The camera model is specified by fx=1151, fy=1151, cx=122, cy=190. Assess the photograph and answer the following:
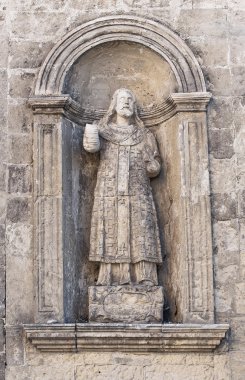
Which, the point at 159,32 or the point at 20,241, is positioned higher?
the point at 159,32

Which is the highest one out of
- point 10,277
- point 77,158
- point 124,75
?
point 124,75

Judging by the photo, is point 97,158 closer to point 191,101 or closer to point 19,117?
point 19,117

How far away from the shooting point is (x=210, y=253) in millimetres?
12094

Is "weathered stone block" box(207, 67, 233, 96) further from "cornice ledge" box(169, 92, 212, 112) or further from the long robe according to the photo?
the long robe

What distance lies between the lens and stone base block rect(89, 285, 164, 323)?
39.5 feet

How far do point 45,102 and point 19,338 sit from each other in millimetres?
2533

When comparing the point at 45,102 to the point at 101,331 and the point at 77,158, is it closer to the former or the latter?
the point at 77,158

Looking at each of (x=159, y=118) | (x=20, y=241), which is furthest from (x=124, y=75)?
(x=20, y=241)

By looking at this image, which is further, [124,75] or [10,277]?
[124,75]

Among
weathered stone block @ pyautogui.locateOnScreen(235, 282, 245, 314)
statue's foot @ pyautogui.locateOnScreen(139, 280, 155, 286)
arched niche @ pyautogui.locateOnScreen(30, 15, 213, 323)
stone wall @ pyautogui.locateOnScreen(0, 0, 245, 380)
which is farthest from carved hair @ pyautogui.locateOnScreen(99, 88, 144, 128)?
weathered stone block @ pyautogui.locateOnScreen(235, 282, 245, 314)

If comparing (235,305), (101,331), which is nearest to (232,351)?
(235,305)

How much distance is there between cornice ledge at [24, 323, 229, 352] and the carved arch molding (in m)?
0.09

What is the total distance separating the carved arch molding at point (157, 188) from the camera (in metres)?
12.0

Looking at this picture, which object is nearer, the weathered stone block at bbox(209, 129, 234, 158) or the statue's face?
the weathered stone block at bbox(209, 129, 234, 158)
